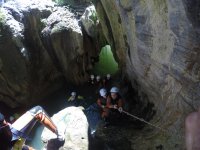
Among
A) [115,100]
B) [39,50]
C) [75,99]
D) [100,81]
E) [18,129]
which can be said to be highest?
[39,50]

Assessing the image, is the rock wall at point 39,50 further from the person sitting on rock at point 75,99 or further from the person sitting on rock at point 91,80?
the person sitting on rock at point 75,99

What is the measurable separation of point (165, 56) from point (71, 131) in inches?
135

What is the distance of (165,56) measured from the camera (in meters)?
6.73

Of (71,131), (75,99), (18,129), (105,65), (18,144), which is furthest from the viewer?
(105,65)

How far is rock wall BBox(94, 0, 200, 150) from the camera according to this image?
5.40m

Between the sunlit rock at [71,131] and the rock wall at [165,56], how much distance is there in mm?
1493

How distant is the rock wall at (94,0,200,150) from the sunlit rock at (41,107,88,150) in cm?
149

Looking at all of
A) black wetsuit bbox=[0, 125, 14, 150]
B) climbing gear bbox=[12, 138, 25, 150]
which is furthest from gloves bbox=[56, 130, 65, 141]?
black wetsuit bbox=[0, 125, 14, 150]

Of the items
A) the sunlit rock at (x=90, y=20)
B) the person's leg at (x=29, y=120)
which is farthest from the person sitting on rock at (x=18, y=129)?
the sunlit rock at (x=90, y=20)

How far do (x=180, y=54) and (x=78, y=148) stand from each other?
365cm

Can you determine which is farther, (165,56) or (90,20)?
(90,20)

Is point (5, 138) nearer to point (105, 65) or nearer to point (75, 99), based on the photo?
point (75, 99)

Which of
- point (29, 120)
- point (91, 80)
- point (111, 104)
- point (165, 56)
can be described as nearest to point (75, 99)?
point (91, 80)

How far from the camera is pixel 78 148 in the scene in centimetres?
760
